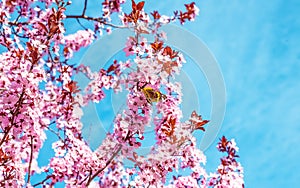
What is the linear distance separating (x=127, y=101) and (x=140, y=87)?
8.9 inches

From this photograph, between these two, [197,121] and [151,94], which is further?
[197,121]

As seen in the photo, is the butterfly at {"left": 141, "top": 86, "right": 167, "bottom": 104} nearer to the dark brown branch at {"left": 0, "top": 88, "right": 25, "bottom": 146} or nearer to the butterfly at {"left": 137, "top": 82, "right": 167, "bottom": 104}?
the butterfly at {"left": 137, "top": 82, "right": 167, "bottom": 104}

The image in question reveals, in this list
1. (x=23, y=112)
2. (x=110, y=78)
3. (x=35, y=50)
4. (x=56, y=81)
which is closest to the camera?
(x=35, y=50)

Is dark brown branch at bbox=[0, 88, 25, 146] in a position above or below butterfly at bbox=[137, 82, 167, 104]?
below

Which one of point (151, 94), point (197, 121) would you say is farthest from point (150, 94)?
point (197, 121)

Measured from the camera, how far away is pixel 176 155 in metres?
5.17

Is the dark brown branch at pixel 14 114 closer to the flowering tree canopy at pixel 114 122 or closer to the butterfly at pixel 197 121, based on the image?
the flowering tree canopy at pixel 114 122

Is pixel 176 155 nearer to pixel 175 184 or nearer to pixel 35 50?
pixel 175 184

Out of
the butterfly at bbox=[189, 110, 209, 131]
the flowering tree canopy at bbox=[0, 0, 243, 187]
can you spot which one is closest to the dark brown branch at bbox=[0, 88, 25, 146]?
the flowering tree canopy at bbox=[0, 0, 243, 187]

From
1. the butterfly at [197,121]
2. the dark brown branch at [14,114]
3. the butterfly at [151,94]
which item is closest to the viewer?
the dark brown branch at [14,114]

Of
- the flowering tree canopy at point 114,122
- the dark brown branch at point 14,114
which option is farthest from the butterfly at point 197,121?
the dark brown branch at point 14,114

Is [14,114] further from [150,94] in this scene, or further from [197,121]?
[197,121]

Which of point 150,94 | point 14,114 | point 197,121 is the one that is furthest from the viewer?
point 197,121

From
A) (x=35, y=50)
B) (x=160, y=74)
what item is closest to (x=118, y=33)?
(x=160, y=74)
